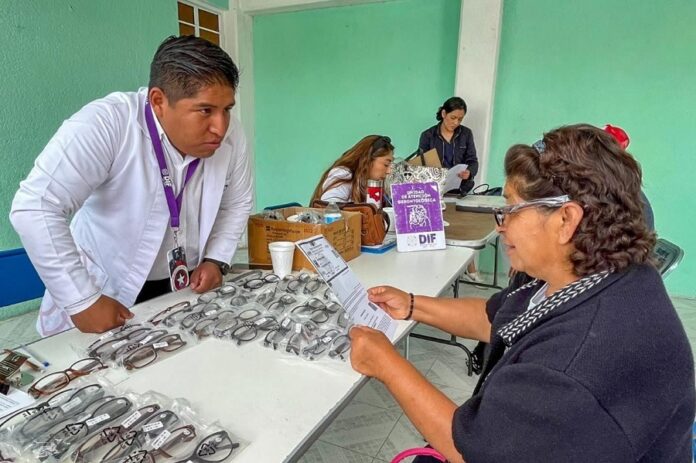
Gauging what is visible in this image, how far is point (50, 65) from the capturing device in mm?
2947

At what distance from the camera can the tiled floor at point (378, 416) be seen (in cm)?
184

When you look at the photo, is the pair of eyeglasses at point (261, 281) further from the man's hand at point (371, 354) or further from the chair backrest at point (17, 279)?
the chair backrest at point (17, 279)

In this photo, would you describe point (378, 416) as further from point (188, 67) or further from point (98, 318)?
point (188, 67)

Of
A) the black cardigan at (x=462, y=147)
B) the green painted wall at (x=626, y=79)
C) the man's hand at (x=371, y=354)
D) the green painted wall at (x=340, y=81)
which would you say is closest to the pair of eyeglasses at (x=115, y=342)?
the man's hand at (x=371, y=354)

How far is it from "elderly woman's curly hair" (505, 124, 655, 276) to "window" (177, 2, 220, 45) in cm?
400

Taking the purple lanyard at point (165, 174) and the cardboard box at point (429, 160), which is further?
the cardboard box at point (429, 160)

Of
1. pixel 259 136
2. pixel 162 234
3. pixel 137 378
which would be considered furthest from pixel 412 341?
pixel 259 136

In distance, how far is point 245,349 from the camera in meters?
1.03

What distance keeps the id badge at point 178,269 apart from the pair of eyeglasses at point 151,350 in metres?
0.36

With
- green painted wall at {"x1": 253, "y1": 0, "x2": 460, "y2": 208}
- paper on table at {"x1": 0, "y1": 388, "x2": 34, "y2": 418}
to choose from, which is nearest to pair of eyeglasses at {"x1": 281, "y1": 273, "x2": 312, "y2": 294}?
paper on table at {"x1": 0, "y1": 388, "x2": 34, "y2": 418}

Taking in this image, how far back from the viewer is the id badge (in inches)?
54.2

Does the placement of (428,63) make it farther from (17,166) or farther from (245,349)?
(245,349)

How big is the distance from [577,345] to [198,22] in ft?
15.7

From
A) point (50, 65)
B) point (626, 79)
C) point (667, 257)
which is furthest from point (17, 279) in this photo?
point (626, 79)
